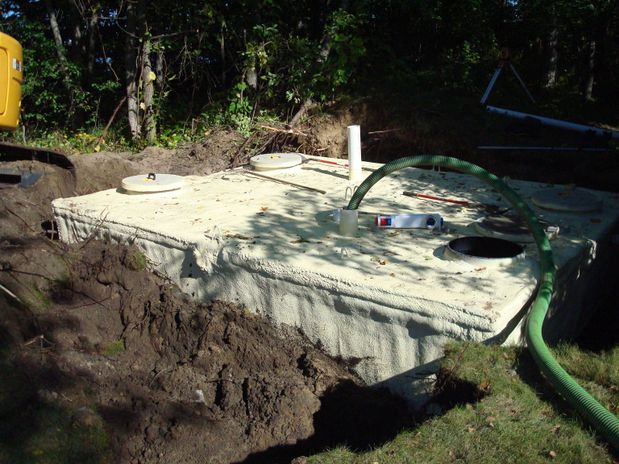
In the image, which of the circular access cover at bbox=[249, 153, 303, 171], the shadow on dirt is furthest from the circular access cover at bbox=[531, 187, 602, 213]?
the circular access cover at bbox=[249, 153, 303, 171]

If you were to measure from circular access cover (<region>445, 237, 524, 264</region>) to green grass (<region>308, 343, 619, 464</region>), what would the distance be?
2.97 ft

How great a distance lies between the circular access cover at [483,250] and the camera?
15.0 ft

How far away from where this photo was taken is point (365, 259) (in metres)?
4.73

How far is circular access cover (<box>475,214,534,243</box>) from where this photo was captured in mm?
5051

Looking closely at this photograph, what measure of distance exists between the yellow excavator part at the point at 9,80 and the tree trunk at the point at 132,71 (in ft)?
11.3

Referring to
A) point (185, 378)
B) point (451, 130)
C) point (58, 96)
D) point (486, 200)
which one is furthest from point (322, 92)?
point (185, 378)

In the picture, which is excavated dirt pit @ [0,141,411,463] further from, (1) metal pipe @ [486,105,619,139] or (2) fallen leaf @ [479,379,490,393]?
(1) metal pipe @ [486,105,619,139]

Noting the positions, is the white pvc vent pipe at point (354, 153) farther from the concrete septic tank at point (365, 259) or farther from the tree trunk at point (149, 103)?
the tree trunk at point (149, 103)

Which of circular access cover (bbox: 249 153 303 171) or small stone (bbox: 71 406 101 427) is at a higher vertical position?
circular access cover (bbox: 249 153 303 171)

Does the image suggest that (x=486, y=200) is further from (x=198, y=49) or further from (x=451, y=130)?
(x=198, y=49)

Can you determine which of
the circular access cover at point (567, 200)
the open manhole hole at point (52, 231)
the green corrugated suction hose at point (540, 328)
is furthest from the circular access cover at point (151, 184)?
the circular access cover at point (567, 200)

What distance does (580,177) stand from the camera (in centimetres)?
816

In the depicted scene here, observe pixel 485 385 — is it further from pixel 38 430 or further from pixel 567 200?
pixel 567 200

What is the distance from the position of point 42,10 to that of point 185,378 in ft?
41.7
